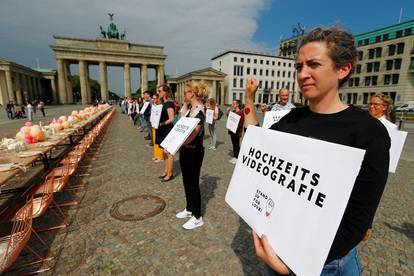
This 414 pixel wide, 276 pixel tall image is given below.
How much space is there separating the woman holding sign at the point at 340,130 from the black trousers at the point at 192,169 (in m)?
2.23

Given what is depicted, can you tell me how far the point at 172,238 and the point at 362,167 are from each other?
3148mm

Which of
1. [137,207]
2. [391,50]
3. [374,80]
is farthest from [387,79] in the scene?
[137,207]

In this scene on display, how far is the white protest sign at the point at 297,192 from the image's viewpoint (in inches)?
34.5

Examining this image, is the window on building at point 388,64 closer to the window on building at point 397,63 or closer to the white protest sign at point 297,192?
the window on building at point 397,63

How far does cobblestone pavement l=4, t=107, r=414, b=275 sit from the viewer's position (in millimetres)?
2885

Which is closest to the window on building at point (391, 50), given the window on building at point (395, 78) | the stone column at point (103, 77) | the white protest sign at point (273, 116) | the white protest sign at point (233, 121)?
the window on building at point (395, 78)

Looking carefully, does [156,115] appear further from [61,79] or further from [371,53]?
[371,53]

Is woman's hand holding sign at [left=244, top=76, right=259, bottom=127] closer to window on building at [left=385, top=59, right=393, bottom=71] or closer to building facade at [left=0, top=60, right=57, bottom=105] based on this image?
building facade at [left=0, top=60, right=57, bottom=105]

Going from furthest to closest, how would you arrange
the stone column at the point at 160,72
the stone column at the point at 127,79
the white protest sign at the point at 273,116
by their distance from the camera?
the stone column at the point at 160,72 → the stone column at the point at 127,79 → the white protest sign at the point at 273,116

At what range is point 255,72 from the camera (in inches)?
3250

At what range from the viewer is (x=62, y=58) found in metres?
55.9

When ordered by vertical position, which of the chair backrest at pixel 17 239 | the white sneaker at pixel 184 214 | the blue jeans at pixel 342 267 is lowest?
the white sneaker at pixel 184 214

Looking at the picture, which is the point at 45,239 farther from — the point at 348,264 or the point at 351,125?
the point at 351,125

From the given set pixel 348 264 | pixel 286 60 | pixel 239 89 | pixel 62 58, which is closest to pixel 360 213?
pixel 348 264
